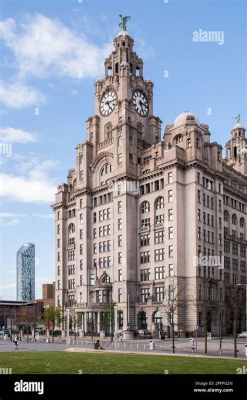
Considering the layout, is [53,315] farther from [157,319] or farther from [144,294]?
[157,319]

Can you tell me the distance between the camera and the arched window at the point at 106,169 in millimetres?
123731

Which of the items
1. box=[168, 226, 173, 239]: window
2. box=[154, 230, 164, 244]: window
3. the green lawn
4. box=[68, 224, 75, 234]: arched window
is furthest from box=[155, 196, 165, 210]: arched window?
the green lawn

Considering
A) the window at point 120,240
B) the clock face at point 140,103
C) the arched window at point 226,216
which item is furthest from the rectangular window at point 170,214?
the clock face at point 140,103

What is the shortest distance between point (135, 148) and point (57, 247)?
113 feet

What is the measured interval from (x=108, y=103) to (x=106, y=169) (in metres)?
17.0

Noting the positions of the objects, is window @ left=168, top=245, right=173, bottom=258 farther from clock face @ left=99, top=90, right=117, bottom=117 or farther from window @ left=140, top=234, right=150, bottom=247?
clock face @ left=99, top=90, right=117, bottom=117

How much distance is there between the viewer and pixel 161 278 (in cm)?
11062

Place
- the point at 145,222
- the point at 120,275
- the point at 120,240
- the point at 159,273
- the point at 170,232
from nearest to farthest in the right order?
the point at 170,232 < the point at 159,273 < the point at 120,275 < the point at 145,222 < the point at 120,240

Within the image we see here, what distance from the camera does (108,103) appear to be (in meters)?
131

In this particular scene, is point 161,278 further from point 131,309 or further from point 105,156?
point 105,156

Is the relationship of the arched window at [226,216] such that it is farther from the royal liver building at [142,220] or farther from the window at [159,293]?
the window at [159,293]

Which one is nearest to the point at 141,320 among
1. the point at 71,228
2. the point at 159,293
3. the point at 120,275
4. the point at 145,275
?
the point at 159,293

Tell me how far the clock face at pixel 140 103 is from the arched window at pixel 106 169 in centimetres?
1548
